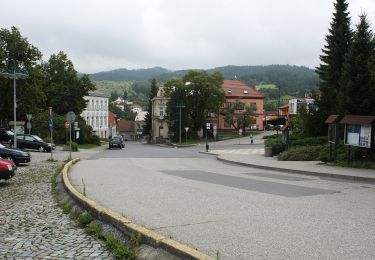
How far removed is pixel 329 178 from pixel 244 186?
16.2 feet

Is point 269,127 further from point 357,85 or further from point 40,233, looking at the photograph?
point 40,233

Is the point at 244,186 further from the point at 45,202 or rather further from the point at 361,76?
the point at 361,76

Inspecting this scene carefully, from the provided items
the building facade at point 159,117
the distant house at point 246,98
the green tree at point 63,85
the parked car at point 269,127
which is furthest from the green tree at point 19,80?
the parked car at point 269,127

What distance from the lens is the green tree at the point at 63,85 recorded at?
225 ft

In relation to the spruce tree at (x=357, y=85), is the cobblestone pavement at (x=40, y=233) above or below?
below

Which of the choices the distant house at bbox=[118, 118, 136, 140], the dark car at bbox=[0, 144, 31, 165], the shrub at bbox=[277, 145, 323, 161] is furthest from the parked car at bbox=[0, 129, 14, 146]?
the distant house at bbox=[118, 118, 136, 140]

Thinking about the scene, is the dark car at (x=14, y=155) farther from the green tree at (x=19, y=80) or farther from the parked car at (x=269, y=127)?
the parked car at (x=269, y=127)

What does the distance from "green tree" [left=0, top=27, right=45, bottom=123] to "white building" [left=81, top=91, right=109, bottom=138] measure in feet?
124

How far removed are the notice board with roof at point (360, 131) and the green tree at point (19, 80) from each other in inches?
1709

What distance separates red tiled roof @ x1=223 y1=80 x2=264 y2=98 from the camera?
101438mm

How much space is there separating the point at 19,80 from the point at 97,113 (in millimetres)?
48897


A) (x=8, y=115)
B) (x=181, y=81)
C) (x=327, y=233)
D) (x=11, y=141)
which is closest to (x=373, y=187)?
(x=327, y=233)

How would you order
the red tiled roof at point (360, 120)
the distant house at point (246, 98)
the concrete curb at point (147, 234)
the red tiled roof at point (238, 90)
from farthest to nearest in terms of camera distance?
the red tiled roof at point (238, 90) < the distant house at point (246, 98) < the red tiled roof at point (360, 120) < the concrete curb at point (147, 234)

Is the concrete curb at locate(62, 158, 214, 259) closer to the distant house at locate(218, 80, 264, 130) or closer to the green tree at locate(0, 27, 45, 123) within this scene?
the green tree at locate(0, 27, 45, 123)
